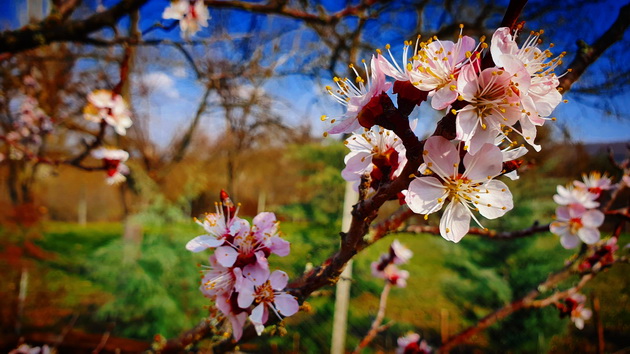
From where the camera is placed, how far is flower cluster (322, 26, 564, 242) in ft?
1.59

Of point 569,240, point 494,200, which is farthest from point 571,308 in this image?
point 494,200

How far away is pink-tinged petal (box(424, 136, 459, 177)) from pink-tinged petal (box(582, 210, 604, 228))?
1070 millimetres

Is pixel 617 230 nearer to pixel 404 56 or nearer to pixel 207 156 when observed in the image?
pixel 404 56

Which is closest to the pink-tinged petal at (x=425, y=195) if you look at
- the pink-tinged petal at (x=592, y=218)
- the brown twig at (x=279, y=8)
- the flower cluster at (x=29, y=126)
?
the pink-tinged petal at (x=592, y=218)

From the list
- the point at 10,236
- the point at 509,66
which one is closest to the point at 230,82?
the point at 509,66

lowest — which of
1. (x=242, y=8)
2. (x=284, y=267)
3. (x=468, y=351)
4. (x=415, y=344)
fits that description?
(x=468, y=351)

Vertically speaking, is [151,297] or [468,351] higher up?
[151,297]

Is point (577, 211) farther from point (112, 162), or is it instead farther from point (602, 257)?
point (112, 162)

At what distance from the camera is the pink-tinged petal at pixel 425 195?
53 cm

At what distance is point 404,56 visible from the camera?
2.01 feet

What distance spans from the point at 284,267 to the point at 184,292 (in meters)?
1.63

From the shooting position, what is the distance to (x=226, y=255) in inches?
27.4

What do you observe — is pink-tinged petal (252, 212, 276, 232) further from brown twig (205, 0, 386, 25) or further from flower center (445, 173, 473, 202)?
brown twig (205, 0, 386, 25)

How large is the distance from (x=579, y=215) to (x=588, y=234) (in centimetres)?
10
